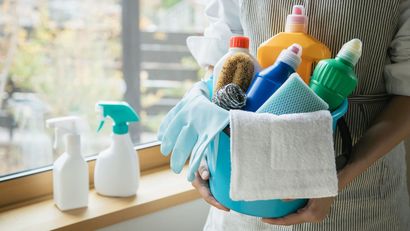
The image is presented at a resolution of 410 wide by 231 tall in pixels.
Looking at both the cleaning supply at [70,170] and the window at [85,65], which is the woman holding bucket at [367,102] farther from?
the window at [85,65]

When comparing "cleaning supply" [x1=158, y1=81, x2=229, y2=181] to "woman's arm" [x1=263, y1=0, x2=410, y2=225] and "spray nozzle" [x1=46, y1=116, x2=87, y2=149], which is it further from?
"spray nozzle" [x1=46, y1=116, x2=87, y2=149]

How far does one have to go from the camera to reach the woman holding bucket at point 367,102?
86 cm

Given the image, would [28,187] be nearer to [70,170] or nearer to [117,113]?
[70,170]

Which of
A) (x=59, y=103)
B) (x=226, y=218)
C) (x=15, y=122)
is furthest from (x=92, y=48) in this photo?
(x=226, y=218)

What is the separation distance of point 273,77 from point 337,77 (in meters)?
0.09

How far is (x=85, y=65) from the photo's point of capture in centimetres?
140

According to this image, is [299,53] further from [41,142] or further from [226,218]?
[41,142]

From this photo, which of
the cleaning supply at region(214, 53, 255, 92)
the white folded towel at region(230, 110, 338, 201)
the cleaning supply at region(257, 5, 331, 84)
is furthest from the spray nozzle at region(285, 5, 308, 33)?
the white folded towel at region(230, 110, 338, 201)

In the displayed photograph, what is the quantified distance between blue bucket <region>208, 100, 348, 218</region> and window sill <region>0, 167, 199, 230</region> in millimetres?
406

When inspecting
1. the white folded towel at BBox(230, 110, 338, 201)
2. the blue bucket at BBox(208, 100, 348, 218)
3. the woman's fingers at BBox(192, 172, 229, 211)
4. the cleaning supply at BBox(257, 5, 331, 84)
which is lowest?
the woman's fingers at BBox(192, 172, 229, 211)

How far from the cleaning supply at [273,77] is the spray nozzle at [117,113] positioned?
49 centimetres

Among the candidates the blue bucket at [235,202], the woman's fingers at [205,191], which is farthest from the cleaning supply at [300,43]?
the woman's fingers at [205,191]

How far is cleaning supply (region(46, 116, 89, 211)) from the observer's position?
3.67 ft

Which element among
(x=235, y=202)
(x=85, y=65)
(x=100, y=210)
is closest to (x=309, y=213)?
(x=235, y=202)
